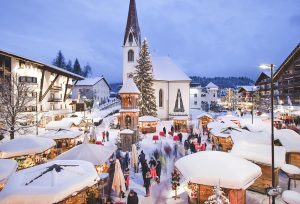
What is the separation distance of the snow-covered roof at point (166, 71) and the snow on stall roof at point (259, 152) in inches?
1283

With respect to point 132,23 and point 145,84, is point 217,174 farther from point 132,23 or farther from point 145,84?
point 132,23

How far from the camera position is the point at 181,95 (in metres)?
46.6

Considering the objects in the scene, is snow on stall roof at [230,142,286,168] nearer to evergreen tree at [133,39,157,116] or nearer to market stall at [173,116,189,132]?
market stall at [173,116,189,132]

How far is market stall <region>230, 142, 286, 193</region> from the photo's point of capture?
12.4 m

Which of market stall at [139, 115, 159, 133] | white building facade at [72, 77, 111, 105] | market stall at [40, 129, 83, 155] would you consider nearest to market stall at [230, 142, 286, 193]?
market stall at [40, 129, 83, 155]

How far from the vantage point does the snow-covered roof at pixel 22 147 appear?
14.1 m

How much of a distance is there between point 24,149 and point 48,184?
8205mm

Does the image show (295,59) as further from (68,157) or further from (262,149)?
(68,157)

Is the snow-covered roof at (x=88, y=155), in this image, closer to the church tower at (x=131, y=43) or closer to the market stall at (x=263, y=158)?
the market stall at (x=263, y=158)

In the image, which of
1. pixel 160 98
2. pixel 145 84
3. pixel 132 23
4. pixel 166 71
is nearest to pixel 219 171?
pixel 145 84

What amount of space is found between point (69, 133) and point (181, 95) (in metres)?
29.7

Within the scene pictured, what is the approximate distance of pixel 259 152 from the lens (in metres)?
13.3

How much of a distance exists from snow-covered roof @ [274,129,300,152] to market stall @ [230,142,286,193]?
2.15m

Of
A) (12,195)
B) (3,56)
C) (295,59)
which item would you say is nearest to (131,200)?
(12,195)
